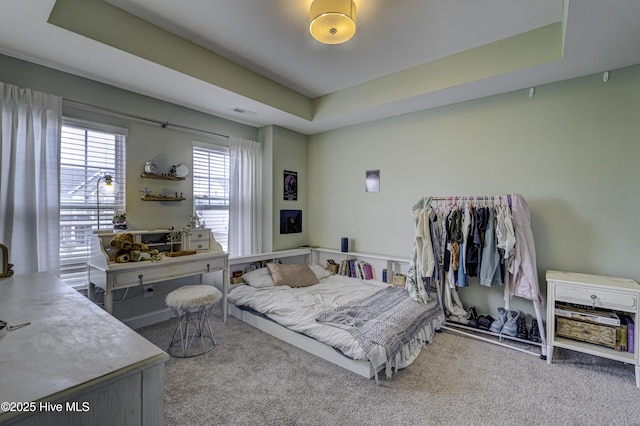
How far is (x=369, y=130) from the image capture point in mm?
4141

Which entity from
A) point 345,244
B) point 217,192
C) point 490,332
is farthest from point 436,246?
point 217,192

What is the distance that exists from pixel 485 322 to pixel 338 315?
5.48 feet

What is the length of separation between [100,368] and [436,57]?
11.4 feet

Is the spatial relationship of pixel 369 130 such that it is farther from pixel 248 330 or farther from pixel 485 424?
pixel 485 424

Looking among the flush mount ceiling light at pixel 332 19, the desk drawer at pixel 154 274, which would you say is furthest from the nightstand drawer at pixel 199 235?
the flush mount ceiling light at pixel 332 19

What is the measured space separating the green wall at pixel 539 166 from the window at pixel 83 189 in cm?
311

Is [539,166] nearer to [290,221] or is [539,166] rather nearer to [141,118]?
[290,221]

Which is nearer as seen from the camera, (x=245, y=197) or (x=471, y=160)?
(x=471, y=160)

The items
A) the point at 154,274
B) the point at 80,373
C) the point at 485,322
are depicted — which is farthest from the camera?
the point at 485,322

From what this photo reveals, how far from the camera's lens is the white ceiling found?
2070mm

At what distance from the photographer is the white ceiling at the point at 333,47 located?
6.79 ft

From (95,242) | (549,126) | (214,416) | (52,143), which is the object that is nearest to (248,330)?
(214,416)

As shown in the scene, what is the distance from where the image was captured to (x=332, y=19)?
1.98 m

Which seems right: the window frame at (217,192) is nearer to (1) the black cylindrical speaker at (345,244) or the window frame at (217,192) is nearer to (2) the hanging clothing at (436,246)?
(1) the black cylindrical speaker at (345,244)
